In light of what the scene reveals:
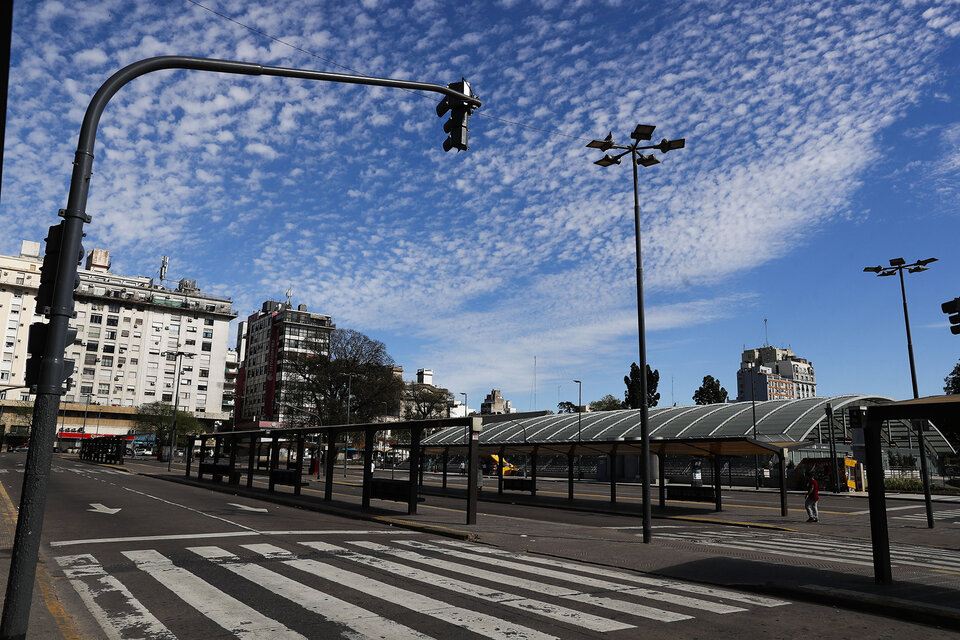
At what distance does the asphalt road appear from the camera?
6867mm

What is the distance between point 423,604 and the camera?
25.9 ft

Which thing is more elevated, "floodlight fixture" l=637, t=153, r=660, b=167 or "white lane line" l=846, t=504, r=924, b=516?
"floodlight fixture" l=637, t=153, r=660, b=167

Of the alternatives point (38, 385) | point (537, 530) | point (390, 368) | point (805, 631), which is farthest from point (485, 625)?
point (390, 368)

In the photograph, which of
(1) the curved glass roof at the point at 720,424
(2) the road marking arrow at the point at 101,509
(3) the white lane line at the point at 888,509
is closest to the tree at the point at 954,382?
(1) the curved glass roof at the point at 720,424

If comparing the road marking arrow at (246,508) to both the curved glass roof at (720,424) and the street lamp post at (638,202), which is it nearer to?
the street lamp post at (638,202)

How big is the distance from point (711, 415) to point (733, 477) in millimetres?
5390

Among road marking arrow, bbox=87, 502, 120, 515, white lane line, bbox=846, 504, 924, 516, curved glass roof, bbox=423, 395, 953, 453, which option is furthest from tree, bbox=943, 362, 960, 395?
road marking arrow, bbox=87, 502, 120, 515

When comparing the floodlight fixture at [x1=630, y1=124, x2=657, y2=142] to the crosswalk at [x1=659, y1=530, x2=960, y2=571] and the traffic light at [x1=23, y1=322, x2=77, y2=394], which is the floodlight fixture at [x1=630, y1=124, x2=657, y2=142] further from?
the traffic light at [x1=23, y1=322, x2=77, y2=394]

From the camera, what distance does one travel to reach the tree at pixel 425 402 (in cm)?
9944

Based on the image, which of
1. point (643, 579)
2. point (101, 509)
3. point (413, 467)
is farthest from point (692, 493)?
point (101, 509)

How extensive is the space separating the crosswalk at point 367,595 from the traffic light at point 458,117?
5.73m

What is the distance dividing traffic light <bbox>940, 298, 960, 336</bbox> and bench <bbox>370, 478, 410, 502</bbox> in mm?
15434

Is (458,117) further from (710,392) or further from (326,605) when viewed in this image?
A: (710,392)

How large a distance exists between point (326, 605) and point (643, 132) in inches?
513
